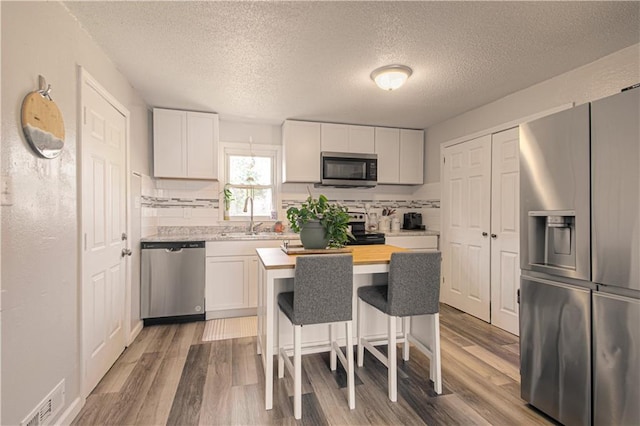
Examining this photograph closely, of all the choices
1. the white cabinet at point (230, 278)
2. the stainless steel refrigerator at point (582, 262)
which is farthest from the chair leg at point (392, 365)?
the white cabinet at point (230, 278)

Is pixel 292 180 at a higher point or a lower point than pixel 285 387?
higher

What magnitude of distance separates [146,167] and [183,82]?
1128mm

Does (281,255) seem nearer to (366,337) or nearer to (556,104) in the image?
(366,337)

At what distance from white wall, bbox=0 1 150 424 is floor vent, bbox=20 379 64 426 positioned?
0.14 ft

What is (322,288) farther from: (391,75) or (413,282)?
(391,75)

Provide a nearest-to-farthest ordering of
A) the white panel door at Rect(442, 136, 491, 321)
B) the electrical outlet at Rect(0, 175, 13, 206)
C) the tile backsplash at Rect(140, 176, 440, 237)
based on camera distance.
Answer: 1. the electrical outlet at Rect(0, 175, 13, 206)
2. the white panel door at Rect(442, 136, 491, 321)
3. the tile backsplash at Rect(140, 176, 440, 237)

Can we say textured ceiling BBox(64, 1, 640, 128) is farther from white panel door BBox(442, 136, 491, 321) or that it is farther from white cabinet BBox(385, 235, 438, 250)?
white cabinet BBox(385, 235, 438, 250)

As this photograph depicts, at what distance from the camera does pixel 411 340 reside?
2.32 m

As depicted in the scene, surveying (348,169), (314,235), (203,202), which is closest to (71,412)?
(314,235)

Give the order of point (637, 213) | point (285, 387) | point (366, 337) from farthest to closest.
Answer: point (366, 337) < point (285, 387) < point (637, 213)

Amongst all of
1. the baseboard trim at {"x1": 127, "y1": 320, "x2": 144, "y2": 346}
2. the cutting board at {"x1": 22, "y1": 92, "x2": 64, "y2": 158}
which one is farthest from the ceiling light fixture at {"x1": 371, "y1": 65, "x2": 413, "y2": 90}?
the baseboard trim at {"x1": 127, "y1": 320, "x2": 144, "y2": 346}

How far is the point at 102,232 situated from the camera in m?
2.16

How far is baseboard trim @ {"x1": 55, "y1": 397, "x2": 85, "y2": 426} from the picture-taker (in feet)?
5.36

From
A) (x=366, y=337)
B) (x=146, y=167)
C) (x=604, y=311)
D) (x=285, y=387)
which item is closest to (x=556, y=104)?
(x=604, y=311)
